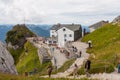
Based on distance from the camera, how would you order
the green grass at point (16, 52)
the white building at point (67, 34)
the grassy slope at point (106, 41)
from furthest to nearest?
the green grass at point (16, 52)
the white building at point (67, 34)
the grassy slope at point (106, 41)

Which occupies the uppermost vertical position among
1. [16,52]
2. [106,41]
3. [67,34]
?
[106,41]

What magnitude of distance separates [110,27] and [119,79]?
76172 millimetres

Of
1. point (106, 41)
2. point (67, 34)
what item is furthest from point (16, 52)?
point (106, 41)

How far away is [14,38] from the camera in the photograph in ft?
556

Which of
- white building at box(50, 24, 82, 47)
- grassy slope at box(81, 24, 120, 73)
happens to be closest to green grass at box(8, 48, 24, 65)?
white building at box(50, 24, 82, 47)

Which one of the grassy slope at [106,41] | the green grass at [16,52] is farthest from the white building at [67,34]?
the grassy slope at [106,41]

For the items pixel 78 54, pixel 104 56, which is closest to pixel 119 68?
pixel 104 56

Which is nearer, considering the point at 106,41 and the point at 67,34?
the point at 106,41

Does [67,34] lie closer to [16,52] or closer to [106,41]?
[16,52]

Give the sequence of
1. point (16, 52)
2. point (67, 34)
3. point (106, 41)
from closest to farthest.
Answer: point (106, 41) < point (67, 34) < point (16, 52)

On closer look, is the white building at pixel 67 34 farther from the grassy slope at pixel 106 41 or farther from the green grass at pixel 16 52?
A: the grassy slope at pixel 106 41

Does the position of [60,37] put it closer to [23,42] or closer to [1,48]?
[23,42]

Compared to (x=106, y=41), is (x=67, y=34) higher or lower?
lower

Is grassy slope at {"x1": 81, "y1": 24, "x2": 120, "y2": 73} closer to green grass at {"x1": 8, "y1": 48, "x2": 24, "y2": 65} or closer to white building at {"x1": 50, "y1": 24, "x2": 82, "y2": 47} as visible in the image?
white building at {"x1": 50, "y1": 24, "x2": 82, "y2": 47}
